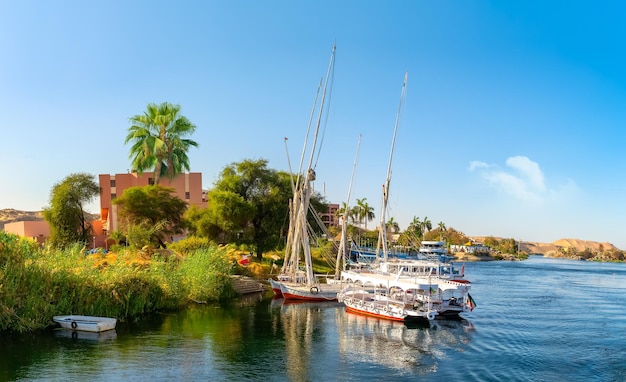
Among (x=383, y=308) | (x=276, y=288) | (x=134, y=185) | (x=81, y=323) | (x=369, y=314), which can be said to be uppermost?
(x=134, y=185)

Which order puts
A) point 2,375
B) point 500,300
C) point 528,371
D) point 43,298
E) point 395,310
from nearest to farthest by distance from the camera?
1. point 2,375
2. point 528,371
3. point 43,298
4. point 395,310
5. point 500,300

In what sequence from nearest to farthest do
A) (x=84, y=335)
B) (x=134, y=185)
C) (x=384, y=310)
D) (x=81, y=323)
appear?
(x=84, y=335)
(x=81, y=323)
(x=384, y=310)
(x=134, y=185)

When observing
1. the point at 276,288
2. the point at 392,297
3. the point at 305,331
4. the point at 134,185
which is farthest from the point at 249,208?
the point at 305,331

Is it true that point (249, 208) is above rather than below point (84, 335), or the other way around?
above

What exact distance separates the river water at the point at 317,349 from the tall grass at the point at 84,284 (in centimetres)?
153

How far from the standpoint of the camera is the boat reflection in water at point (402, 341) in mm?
28394

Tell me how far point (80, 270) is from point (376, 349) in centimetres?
2183

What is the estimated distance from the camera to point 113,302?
122 feet

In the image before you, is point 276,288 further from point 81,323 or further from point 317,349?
point 81,323

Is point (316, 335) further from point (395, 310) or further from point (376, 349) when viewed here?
point (395, 310)

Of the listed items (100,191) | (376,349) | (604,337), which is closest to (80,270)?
(376,349)

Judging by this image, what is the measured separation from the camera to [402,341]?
3388 centimetres

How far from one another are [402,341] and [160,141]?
45780mm

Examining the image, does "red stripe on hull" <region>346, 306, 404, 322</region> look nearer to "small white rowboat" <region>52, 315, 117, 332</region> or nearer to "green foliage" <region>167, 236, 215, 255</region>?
"small white rowboat" <region>52, 315, 117, 332</region>
